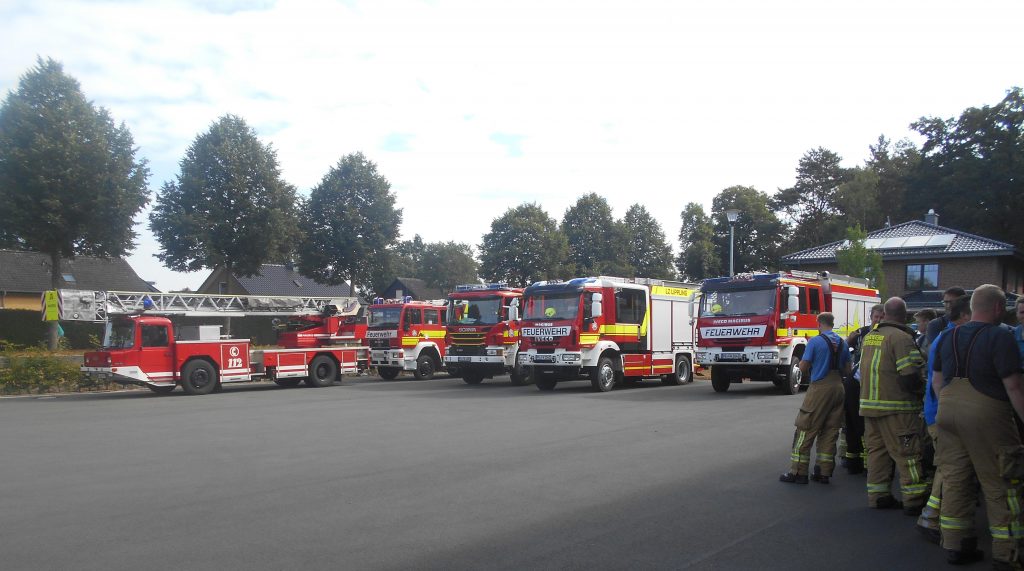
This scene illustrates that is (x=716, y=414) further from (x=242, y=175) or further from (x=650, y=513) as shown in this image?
(x=242, y=175)

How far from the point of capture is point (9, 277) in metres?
48.9

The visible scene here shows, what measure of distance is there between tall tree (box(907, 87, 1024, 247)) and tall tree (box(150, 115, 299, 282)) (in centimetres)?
4084

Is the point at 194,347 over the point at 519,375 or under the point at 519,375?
over

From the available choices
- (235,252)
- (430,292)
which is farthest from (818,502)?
(430,292)

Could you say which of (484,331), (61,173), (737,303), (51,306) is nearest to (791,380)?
(737,303)

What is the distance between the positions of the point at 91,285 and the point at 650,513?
2234 inches

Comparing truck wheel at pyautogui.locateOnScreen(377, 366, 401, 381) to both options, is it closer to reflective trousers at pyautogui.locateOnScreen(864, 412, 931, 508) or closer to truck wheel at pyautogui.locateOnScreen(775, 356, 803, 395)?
truck wheel at pyautogui.locateOnScreen(775, 356, 803, 395)

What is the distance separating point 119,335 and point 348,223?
23981 mm

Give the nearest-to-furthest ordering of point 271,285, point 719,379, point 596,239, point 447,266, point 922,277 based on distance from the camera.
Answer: point 719,379
point 922,277
point 596,239
point 271,285
point 447,266

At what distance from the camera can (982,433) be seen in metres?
5.09

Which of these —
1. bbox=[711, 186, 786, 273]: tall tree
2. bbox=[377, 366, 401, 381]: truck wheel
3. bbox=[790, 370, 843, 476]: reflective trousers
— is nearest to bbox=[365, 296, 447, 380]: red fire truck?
bbox=[377, 366, 401, 381]: truck wheel

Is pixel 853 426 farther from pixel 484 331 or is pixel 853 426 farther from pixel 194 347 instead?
pixel 194 347

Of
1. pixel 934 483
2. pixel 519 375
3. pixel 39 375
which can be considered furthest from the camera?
pixel 519 375

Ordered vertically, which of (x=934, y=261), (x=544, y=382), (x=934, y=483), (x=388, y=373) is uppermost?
(x=934, y=261)
